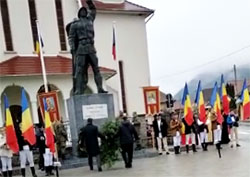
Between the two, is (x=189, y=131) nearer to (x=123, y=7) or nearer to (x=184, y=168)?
(x=184, y=168)

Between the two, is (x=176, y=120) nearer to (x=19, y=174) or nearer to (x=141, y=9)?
(x=19, y=174)

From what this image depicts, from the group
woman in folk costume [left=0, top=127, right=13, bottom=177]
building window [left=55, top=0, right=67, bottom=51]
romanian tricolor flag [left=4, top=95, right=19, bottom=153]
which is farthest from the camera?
building window [left=55, top=0, right=67, bottom=51]

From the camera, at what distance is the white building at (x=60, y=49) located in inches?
1040

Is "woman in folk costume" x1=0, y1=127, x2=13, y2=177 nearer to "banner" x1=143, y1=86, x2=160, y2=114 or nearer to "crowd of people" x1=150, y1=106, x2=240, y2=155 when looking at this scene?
"crowd of people" x1=150, y1=106, x2=240, y2=155

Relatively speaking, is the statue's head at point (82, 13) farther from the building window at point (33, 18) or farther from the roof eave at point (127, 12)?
the roof eave at point (127, 12)

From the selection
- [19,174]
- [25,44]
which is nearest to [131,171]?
[19,174]

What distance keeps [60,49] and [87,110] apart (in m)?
15.3

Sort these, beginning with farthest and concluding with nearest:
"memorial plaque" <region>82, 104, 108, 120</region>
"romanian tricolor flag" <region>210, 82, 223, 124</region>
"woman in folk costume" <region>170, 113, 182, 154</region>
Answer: "woman in folk costume" <region>170, 113, 182, 154</region> → "romanian tricolor flag" <region>210, 82, 223, 124</region> → "memorial plaque" <region>82, 104, 108, 120</region>

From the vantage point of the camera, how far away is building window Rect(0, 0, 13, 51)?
1104 inches

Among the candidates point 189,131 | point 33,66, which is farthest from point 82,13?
point 33,66

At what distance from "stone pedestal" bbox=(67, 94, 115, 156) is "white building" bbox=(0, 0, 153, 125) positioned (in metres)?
11.0

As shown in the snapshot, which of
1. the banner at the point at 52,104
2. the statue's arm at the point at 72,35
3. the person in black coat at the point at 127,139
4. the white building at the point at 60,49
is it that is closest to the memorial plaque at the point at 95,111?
the person in black coat at the point at 127,139

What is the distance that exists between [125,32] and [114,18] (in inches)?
53.4

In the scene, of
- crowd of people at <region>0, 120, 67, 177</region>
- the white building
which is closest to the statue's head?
crowd of people at <region>0, 120, 67, 177</region>
